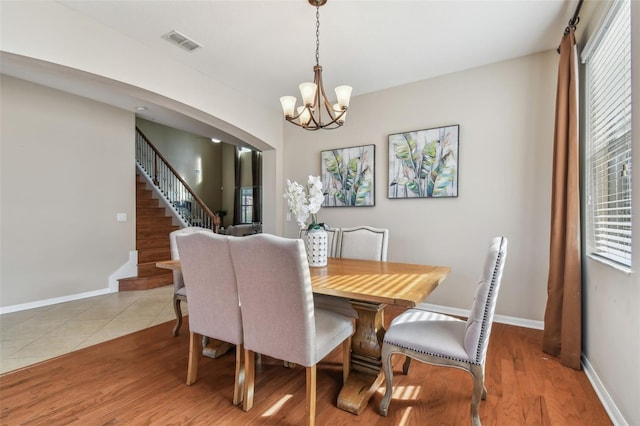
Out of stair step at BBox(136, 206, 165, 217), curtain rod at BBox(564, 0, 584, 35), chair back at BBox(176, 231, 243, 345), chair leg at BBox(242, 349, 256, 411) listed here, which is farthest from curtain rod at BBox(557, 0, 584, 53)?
stair step at BBox(136, 206, 165, 217)

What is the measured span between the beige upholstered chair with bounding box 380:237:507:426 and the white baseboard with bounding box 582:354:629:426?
76cm

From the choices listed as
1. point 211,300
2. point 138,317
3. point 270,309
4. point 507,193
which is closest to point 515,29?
point 507,193

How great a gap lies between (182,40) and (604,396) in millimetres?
4225

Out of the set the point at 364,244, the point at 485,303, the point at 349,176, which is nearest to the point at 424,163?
the point at 349,176

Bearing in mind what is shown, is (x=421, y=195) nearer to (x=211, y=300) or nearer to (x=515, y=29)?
(x=515, y=29)

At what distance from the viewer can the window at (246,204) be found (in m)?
10.2

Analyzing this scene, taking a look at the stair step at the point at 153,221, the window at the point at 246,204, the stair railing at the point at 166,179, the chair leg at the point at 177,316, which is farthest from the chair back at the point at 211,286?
the window at the point at 246,204

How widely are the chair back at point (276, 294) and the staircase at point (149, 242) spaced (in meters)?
3.88

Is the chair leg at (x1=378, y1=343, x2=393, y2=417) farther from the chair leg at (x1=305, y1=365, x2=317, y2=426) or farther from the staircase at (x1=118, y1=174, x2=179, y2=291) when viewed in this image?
the staircase at (x1=118, y1=174, x2=179, y2=291)

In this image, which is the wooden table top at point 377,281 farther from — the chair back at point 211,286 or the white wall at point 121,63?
the white wall at point 121,63

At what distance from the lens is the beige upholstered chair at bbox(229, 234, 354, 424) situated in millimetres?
1453

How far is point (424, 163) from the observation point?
11.5 ft

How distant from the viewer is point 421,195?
3.54 meters

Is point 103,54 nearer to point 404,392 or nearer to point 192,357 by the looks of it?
point 192,357
